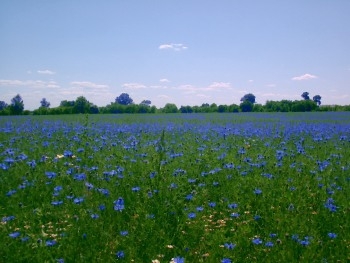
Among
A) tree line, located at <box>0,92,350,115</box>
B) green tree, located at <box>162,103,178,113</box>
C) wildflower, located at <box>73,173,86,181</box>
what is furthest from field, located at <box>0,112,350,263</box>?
green tree, located at <box>162,103,178,113</box>

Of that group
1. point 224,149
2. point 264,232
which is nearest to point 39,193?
point 264,232

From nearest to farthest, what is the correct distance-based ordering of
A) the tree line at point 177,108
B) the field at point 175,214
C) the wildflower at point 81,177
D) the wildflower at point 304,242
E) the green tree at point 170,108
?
1. the wildflower at point 304,242
2. the field at point 175,214
3. the wildflower at point 81,177
4. the tree line at point 177,108
5. the green tree at point 170,108

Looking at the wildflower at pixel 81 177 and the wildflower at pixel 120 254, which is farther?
the wildflower at pixel 81 177

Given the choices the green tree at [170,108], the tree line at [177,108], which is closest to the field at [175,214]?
the tree line at [177,108]

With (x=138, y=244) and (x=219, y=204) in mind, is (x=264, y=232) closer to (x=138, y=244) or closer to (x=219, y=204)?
(x=219, y=204)

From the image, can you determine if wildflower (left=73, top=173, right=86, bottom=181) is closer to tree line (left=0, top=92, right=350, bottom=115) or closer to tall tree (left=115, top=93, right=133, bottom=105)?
tree line (left=0, top=92, right=350, bottom=115)

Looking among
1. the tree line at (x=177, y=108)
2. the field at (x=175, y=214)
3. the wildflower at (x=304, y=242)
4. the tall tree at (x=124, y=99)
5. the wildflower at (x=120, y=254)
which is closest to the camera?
the wildflower at (x=120, y=254)

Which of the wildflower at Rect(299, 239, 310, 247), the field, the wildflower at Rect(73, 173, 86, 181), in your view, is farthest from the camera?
the wildflower at Rect(73, 173, 86, 181)

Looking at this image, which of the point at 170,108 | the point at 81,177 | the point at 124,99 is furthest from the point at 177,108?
the point at 81,177

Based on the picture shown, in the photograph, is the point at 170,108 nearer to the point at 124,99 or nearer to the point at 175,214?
the point at 124,99

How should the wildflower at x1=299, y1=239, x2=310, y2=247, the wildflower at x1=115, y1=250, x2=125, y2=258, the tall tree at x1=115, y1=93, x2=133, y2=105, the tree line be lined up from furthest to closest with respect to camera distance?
the tall tree at x1=115, y1=93, x2=133, y2=105
the tree line
the wildflower at x1=299, y1=239, x2=310, y2=247
the wildflower at x1=115, y1=250, x2=125, y2=258

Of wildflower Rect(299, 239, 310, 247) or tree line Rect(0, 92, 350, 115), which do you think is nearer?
wildflower Rect(299, 239, 310, 247)

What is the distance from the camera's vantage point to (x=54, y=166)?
6.05 metres

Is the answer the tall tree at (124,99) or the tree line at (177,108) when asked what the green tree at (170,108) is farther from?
the tall tree at (124,99)
